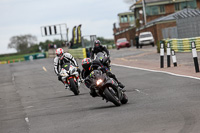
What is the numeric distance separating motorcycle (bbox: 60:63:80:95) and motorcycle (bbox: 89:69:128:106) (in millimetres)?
4174

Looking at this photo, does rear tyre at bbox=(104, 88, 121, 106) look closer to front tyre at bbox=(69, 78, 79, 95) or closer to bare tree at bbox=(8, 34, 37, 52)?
front tyre at bbox=(69, 78, 79, 95)

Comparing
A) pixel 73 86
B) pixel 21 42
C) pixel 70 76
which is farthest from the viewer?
pixel 21 42

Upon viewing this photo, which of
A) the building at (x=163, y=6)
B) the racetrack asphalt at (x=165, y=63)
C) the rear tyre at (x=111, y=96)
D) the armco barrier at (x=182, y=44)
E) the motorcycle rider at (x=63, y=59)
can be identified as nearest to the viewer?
the rear tyre at (x=111, y=96)

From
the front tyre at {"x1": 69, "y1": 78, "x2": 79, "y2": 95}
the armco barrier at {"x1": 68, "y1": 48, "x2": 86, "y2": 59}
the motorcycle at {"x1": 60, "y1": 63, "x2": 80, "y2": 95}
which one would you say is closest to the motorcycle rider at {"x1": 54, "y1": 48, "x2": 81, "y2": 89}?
the motorcycle at {"x1": 60, "y1": 63, "x2": 80, "y2": 95}

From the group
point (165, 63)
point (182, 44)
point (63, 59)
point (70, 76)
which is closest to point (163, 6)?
point (182, 44)

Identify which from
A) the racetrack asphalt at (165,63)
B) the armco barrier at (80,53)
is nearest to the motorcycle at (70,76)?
the racetrack asphalt at (165,63)

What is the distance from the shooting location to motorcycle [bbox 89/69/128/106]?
37.0ft

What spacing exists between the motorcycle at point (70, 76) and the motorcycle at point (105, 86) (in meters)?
4.17

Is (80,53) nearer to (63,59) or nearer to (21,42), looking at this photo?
(63,59)

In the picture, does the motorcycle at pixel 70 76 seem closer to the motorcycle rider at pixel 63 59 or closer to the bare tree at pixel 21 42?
the motorcycle rider at pixel 63 59

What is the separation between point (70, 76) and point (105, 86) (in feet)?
16.2

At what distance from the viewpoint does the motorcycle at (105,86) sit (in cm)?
1127

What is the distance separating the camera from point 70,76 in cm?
1612

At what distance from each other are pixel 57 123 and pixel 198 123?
10.2ft
